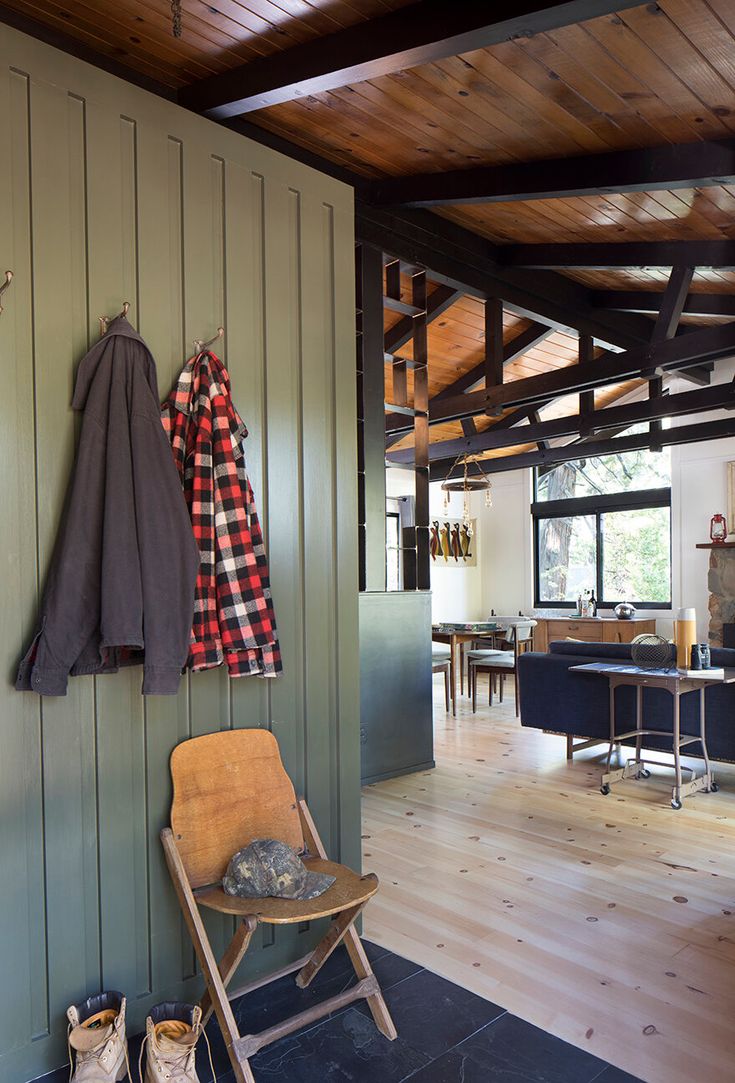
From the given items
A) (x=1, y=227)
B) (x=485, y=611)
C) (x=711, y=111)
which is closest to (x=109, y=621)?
(x=1, y=227)

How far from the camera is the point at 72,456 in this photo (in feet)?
6.46

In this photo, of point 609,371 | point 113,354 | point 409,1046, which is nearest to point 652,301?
point 609,371

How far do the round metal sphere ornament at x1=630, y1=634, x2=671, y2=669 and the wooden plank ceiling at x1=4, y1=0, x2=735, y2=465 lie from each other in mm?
2193

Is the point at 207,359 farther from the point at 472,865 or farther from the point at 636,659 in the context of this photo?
the point at 636,659

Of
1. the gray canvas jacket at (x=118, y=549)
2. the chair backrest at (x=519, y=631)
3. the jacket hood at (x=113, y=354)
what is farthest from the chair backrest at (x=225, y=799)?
the chair backrest at (x=519, y=631)

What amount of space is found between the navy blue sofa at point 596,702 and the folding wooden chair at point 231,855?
292 centimetres

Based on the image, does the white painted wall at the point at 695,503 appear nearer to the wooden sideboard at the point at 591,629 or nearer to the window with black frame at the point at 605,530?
the window with black frame at the point at 605,530

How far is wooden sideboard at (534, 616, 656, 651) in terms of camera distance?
848 cm

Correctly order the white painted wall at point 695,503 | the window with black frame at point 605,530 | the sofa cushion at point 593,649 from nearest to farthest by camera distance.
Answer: the sofa cushion at point 593,649, the white painted wall at point 695,503, the window with black frame at point 605,530

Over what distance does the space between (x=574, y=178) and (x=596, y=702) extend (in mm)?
3000

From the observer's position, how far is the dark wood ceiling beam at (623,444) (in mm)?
7102

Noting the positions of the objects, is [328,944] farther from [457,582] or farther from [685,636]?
[457,582]

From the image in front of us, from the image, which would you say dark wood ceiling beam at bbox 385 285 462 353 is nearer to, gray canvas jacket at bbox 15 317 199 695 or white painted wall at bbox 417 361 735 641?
white painted wall at bbox 417 361 735 641

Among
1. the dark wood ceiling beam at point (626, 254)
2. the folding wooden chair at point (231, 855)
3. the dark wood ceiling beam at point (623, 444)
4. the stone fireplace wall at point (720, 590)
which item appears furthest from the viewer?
the stone fireplace wall at point (720, 590)
